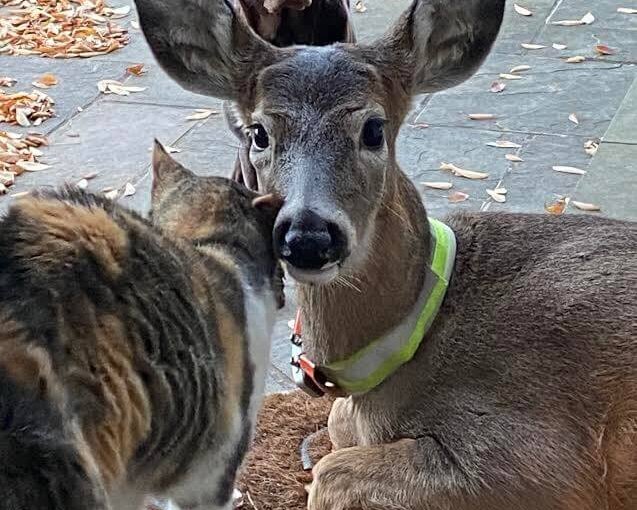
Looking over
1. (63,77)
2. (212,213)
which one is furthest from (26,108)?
(212,213)

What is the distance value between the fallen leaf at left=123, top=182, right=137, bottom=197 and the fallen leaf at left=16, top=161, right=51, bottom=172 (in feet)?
1.86

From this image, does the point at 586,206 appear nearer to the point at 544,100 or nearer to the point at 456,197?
the point at 456,197

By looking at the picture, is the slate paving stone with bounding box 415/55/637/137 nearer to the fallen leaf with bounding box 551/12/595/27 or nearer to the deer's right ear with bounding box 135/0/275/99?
the fallen leaf with bounding box 551/12/595/27

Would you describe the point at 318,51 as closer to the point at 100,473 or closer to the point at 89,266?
the point at 89,266

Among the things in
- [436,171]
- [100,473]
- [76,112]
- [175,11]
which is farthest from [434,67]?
[76,112]

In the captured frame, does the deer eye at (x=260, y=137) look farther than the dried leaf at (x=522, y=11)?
No

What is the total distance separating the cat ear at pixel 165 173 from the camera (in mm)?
3732

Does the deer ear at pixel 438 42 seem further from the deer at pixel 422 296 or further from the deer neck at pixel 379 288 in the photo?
the deer neck at pixel 379 288

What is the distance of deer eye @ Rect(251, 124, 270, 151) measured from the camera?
3.22 meters

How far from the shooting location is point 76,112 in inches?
271

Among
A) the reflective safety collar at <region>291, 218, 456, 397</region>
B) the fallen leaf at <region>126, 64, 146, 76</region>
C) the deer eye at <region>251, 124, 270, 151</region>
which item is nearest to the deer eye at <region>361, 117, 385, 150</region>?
the deer eye at <region>251, 124, 270, 151</region>

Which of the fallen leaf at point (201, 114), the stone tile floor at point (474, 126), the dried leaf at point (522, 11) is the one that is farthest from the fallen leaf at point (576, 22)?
the fallen leaf at point (201, 114)

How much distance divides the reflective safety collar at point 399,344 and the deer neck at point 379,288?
2 cm

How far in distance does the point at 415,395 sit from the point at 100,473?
1.02 meters
